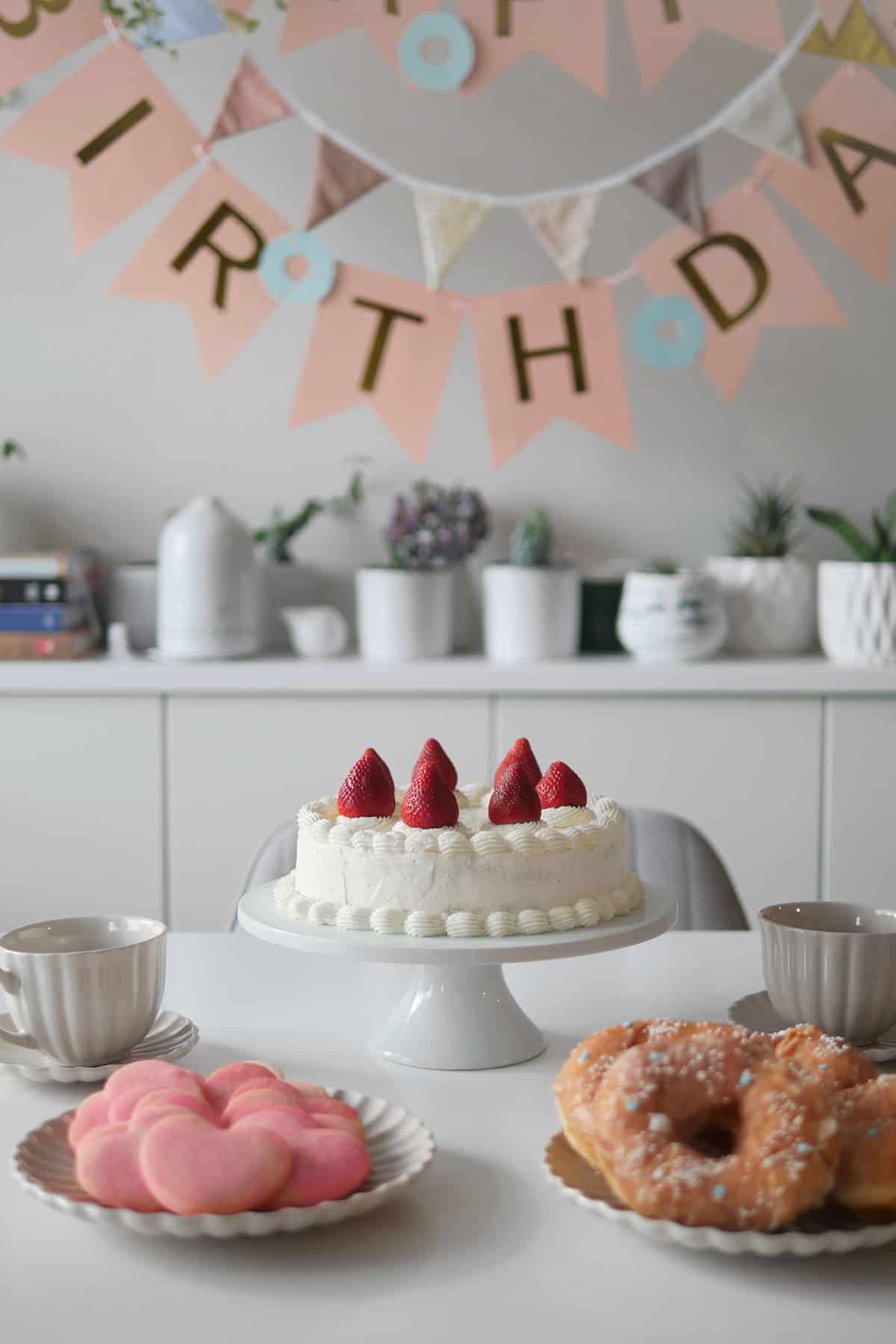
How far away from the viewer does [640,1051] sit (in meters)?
0.72

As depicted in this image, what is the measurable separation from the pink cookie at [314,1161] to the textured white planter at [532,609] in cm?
176

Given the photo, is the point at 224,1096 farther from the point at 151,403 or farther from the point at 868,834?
the point at 151,403

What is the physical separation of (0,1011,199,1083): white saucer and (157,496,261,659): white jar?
4.70ft

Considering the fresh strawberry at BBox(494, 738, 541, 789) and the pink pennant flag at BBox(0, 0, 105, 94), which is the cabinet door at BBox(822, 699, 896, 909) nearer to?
the fresh strawberry at BBox(494, 738, 541, 789)

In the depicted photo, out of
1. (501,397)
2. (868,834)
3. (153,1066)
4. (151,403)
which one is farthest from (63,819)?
(153,1066)

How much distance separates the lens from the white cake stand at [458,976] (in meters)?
0.93

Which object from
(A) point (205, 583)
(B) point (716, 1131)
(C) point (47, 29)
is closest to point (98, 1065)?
(B) point (716, 1131)

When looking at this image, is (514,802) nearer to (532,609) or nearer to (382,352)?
(532,609)

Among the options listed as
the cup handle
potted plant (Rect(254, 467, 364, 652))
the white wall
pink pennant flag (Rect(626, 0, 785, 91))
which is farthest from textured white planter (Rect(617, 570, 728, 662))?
the cup handle

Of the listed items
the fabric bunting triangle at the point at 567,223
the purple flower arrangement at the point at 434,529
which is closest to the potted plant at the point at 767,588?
the purple flower arrangement at the point at 434,529

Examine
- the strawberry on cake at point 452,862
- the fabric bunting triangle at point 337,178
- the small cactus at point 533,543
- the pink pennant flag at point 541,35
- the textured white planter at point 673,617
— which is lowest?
the strawberry on cake at point 452,862

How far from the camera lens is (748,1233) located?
0.65m

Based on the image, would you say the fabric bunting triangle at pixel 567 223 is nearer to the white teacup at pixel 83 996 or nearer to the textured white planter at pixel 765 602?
the textured white planter at pixel 765 602

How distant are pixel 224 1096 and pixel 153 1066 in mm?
43
